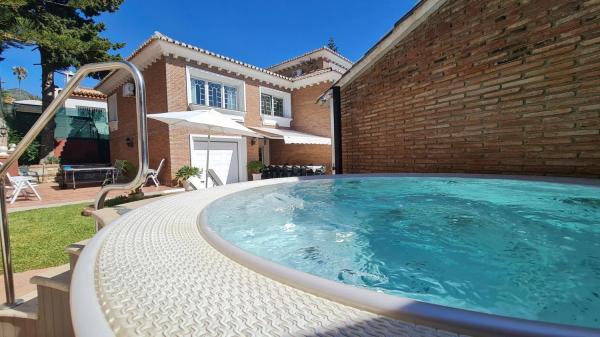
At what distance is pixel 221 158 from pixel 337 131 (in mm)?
10452

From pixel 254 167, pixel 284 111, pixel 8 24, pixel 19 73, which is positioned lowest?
pixel 254 167

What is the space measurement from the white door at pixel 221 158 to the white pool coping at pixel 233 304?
17.2 m

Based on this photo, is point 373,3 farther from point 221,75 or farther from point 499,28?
point 499,28

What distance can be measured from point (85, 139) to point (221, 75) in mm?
17966

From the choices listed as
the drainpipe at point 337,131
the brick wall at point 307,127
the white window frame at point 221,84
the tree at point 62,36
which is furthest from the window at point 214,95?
the drainpipe at point 337,131

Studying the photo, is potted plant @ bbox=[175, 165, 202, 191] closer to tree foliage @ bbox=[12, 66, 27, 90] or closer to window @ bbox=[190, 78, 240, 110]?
window @ bbox=[190, 78, 240, 110]

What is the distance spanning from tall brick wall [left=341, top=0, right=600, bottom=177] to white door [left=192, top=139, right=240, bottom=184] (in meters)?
12.5

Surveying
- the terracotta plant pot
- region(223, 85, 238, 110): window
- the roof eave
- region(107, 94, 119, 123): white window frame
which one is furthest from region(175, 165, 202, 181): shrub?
the roof eave

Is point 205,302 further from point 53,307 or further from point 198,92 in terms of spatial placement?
point 198,92

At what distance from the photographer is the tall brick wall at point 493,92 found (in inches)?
251

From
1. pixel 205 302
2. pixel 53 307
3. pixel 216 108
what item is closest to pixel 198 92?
pixel 216 108

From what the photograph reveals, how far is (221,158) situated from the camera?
20.7 m

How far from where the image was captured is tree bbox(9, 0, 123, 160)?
17.6m

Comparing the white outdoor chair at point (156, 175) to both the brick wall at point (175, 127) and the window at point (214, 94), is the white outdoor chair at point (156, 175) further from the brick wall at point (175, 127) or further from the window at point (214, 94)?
the window at point (214, 94)
